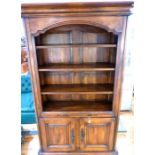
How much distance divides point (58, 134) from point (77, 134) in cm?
24

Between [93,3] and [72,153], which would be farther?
[72,153]

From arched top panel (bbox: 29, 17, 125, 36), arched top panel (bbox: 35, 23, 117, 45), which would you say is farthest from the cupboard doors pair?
arched top panel (bbox: 29, 17, 125, 36)

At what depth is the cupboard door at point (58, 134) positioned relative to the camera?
77.8 inches

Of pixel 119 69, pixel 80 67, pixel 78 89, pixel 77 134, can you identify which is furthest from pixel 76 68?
pixel 77 134

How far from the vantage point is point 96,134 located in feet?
6.70

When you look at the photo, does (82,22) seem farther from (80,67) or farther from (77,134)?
(77,134)

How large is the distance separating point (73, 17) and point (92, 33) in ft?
1.29

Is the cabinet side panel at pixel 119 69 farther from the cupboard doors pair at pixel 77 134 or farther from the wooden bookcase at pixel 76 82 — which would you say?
the cupboard doors pair at pixel 77 134

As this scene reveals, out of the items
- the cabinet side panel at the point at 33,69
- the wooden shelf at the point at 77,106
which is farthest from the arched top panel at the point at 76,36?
the wooden shelf at the point at 77,106

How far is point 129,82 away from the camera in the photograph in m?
3.03

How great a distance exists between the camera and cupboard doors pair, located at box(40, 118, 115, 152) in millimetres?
1973
